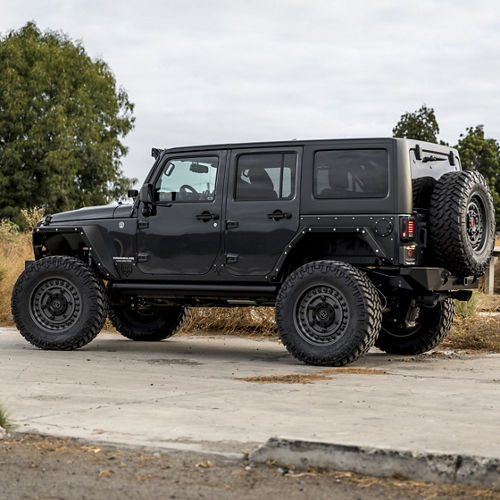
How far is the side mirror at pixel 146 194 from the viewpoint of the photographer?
11578mm

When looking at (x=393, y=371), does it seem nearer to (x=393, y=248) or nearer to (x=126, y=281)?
(x=393, y=248)

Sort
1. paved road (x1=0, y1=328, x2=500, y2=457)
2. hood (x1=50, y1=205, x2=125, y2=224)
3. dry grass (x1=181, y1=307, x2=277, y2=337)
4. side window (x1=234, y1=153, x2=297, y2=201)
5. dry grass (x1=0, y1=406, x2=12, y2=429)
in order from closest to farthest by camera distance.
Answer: paved road (x1=0, y1=328, x2=500, y2=457), dry grass (x1=0, y1=406, x2=12, y2=429), side window (x1=234, y1=153, x2=297, y2=201), hood (x1=50, y1=205, x2=125, y2=224), dry grass (x1=181, y1=307, x2=277, y2=337)

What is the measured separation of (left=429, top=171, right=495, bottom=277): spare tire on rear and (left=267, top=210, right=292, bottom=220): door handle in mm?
1418

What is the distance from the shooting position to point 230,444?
6020 mm

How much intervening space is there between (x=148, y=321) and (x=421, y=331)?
3.50m

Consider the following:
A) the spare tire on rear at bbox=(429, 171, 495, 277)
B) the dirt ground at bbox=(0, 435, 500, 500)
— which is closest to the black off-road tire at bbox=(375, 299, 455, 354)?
the spare tire on rear at bbox=(429, 171, 495, 277)

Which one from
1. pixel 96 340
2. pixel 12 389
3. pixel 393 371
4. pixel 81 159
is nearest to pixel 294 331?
pixel 393 371

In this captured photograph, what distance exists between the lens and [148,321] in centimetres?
1336

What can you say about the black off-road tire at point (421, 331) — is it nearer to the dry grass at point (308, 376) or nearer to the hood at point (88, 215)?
the dry grass at point (308, 376)

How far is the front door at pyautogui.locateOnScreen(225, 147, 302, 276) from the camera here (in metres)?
10.8

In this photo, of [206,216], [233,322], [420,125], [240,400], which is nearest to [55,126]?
[420,125]

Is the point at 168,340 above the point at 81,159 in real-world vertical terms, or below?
below

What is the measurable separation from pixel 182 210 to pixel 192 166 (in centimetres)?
54

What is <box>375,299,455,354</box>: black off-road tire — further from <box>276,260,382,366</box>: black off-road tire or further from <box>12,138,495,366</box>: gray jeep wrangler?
<box>276,260,382,366</box>: black off-road tire
